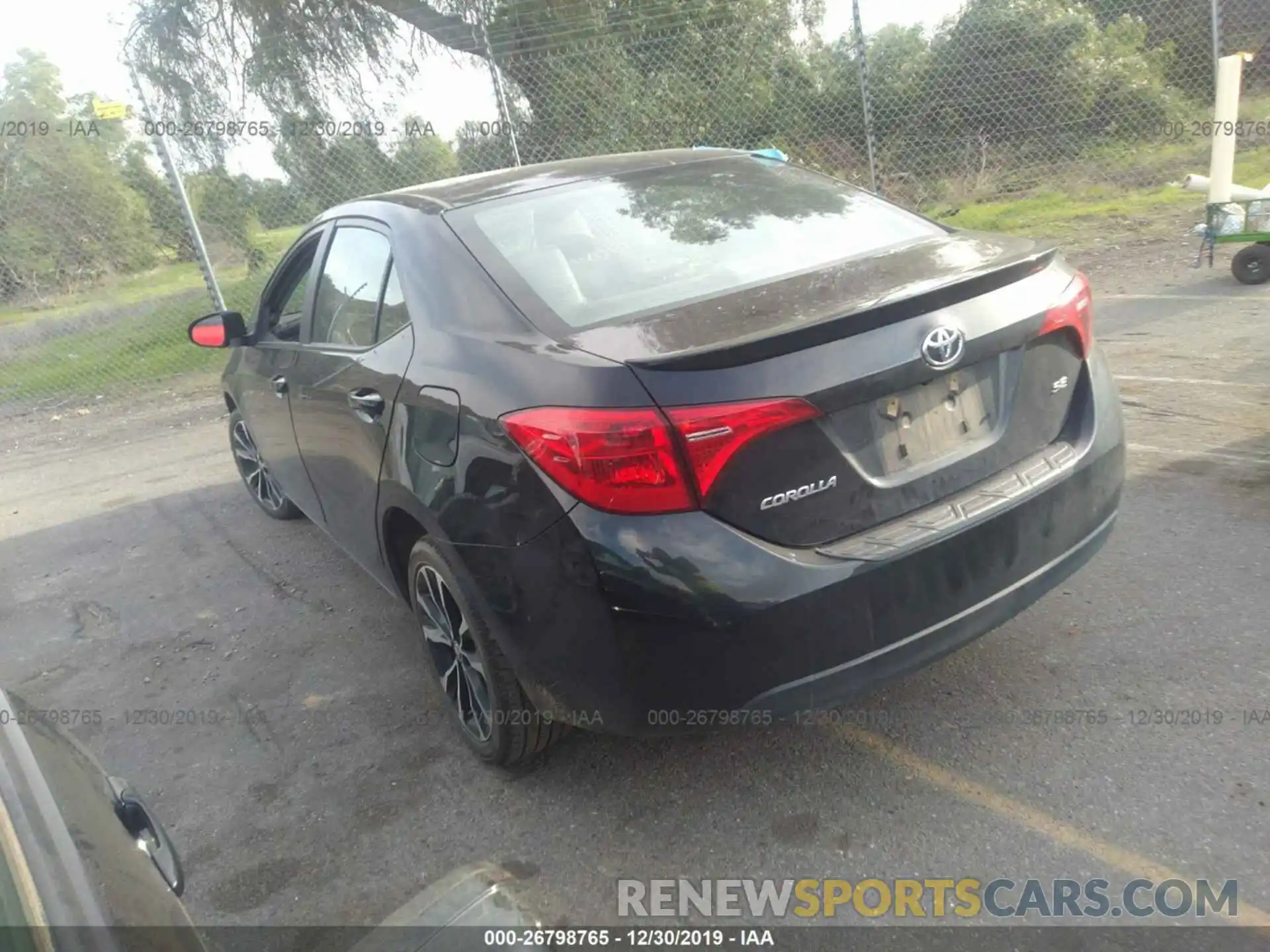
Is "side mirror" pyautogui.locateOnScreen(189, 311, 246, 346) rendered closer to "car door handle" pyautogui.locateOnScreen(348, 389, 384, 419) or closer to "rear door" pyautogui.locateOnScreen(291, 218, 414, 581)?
"rear door" pyautogui.locateOnScreen(291, 218, 414, 581)

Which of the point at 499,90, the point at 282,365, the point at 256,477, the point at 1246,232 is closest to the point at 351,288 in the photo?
the point at 282,365

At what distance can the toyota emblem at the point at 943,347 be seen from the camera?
2320 mm

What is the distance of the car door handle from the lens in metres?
3.00

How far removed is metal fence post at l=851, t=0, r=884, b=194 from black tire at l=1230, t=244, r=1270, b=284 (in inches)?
116

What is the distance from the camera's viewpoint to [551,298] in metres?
2.65

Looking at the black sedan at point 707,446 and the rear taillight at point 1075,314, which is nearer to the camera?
the black sedan at point 707,446

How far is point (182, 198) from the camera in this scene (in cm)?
892

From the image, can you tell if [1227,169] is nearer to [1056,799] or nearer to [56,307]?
[1056,799]

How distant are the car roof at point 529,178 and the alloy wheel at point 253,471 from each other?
219cm

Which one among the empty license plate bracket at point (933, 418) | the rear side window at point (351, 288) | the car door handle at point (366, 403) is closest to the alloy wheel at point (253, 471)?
the rear side window at point (351, 288)

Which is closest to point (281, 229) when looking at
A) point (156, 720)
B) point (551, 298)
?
point (156, 720)

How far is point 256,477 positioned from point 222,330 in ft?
3.99

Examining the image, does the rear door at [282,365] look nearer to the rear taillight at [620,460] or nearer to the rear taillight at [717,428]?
the rear taillight at [620,460]

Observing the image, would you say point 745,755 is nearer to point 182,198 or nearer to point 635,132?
point 182,198
